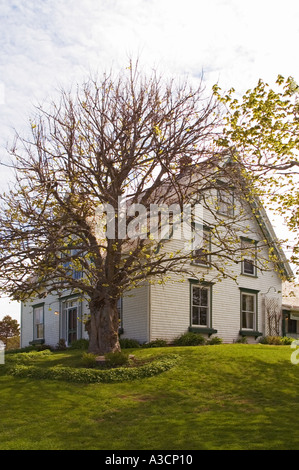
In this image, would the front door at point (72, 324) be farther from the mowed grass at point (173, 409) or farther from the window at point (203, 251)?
the mowed grass at point (173, 409)

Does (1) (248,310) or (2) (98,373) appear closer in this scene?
(2) (98,373)

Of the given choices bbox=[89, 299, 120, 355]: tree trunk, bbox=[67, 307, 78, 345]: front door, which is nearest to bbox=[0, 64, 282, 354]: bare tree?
bbox=[89, 299, 120, 355]: tree trunk

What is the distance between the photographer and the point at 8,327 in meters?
49.4

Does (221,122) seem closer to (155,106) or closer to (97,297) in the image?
(155,106)

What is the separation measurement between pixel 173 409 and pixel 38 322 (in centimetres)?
2223

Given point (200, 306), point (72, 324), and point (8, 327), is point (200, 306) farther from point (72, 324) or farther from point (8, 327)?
point (8, 327)

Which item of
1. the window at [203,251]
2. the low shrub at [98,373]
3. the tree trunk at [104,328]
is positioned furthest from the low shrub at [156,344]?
the low shrub at [98,373]

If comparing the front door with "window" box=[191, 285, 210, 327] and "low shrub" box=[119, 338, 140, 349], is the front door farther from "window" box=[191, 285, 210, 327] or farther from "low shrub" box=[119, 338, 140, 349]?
"window" box=[191, 285, 210, 327]

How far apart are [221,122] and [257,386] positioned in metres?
9.08

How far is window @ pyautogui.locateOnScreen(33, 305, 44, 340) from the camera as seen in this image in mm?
31984

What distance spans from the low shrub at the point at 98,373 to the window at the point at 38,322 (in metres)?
15.8

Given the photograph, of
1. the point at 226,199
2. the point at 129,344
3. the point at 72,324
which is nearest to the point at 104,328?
the point at 129,344

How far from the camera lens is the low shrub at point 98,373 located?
14891mm

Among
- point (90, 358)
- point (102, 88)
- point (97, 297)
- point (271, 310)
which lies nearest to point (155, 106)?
point (102, 88)
